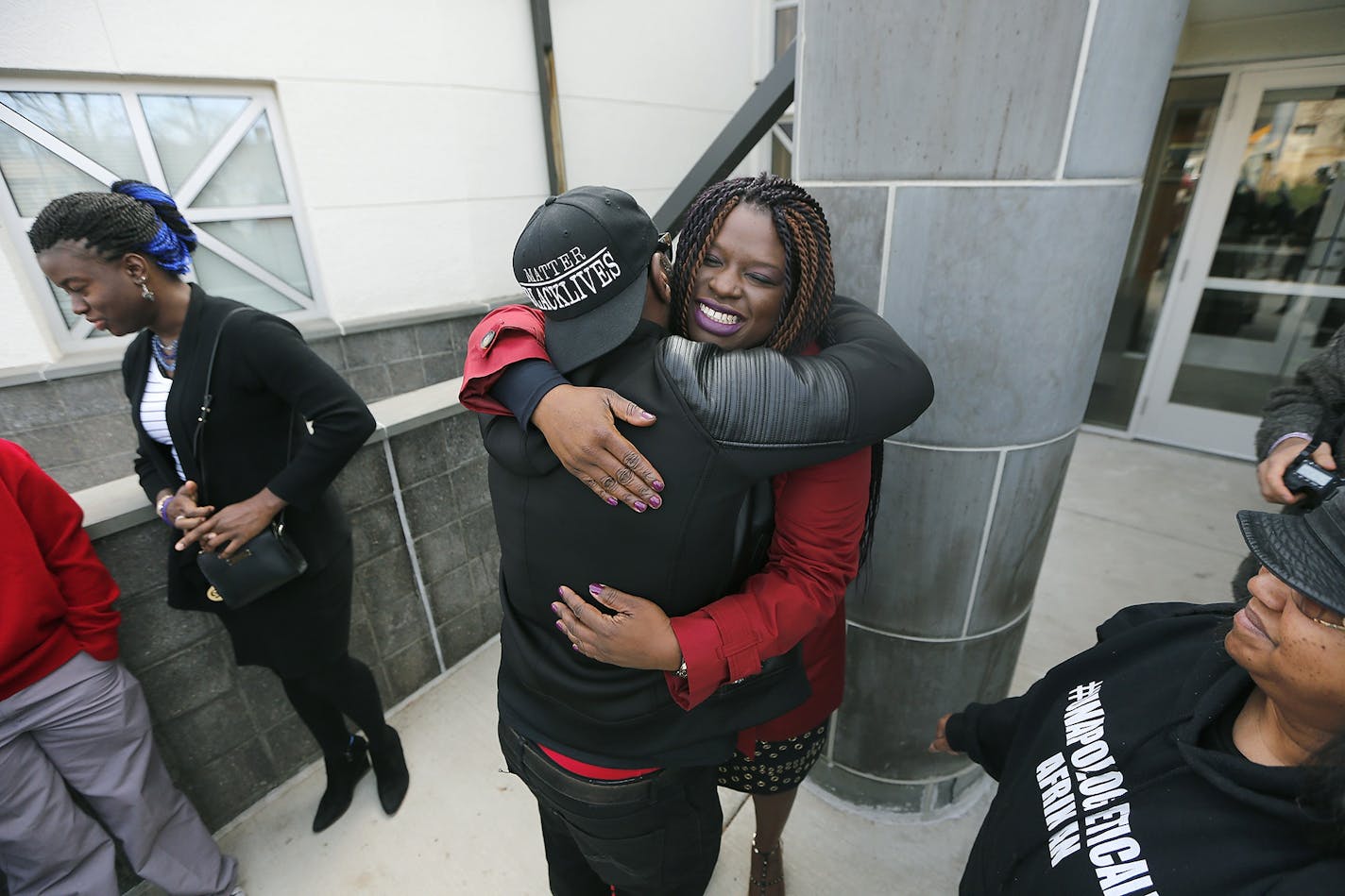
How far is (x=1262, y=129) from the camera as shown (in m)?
3.86

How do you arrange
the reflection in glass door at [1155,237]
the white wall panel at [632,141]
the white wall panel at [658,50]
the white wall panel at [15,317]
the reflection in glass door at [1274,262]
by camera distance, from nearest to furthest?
the white wall panel at [15,317] < the reflection in glass door at [1274,262] < the reflection in glass door at [1155,237] < the white wall panel at [658,50] < the white wall panel at [632,141]

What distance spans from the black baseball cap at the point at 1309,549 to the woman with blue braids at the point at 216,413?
5.87 feet

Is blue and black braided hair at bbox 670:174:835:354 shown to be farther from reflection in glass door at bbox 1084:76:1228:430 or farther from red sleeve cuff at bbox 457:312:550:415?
reflection in glass door at bbox 1084:76:1228:430

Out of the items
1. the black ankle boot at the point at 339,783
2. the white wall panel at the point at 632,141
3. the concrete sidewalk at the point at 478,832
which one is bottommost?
the concrete sidewalk at the point at 478,832

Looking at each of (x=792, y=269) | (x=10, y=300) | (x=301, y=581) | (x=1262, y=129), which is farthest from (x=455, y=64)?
(x=1262, y=129)

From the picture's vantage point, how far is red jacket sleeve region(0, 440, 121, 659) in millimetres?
1429

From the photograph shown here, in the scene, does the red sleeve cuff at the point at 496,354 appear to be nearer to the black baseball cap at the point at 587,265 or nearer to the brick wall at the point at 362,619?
the black baseball cap at the point at 587,265

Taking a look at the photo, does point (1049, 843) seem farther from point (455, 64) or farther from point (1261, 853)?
point (455, 64)

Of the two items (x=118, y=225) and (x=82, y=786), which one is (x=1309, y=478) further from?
(x=82, y=786)

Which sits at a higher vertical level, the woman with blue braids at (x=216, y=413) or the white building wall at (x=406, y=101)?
the white building wall at (x=406, y=101)

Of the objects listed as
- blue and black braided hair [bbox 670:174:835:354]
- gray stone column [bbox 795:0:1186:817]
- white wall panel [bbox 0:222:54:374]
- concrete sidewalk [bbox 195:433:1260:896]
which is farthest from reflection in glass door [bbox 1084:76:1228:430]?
white wall panel [bbox 0:222:54:374]

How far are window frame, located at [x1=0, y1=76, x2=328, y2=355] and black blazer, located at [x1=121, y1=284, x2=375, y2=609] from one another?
2836mm

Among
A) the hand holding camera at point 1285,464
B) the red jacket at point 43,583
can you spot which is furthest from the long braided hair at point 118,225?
the hand holding camera at point 1285,464

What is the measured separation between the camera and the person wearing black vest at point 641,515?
0.88 meters
